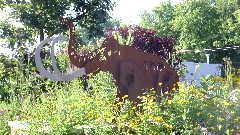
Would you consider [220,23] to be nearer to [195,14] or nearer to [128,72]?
[195,14]

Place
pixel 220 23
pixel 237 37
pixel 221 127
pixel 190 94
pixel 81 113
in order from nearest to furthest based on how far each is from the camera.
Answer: pixel 221 127
pixel 190 94
pixel 81 113
pixel 237 37
pixel 220 23

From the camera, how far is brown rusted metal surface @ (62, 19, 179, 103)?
570cm

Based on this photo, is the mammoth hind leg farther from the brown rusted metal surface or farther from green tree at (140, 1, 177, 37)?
green tree at (140, 1, 177, 37)

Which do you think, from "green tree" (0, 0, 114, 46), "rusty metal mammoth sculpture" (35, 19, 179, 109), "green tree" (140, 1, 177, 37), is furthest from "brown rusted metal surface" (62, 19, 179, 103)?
"green tree" (140, 1, 177, 37)

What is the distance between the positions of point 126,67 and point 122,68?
60 millimetres

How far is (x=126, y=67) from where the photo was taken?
228 inches

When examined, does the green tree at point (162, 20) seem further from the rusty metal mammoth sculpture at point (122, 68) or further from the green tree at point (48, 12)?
the rusty metal mammoth sculpture at point (122, 68)

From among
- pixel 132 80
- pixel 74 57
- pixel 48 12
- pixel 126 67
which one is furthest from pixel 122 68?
pixel 48 12

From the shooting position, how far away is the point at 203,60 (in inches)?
1569

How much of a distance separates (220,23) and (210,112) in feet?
121

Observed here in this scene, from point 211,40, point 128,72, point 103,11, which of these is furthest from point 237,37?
point 128,72

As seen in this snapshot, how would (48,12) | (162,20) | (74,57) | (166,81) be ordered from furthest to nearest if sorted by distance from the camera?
1. (162,20)
2. (48,12)
3. (166,81)
4. (74,57)

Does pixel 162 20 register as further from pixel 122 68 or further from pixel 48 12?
pixel 122 68

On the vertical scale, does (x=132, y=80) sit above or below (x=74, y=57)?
below
